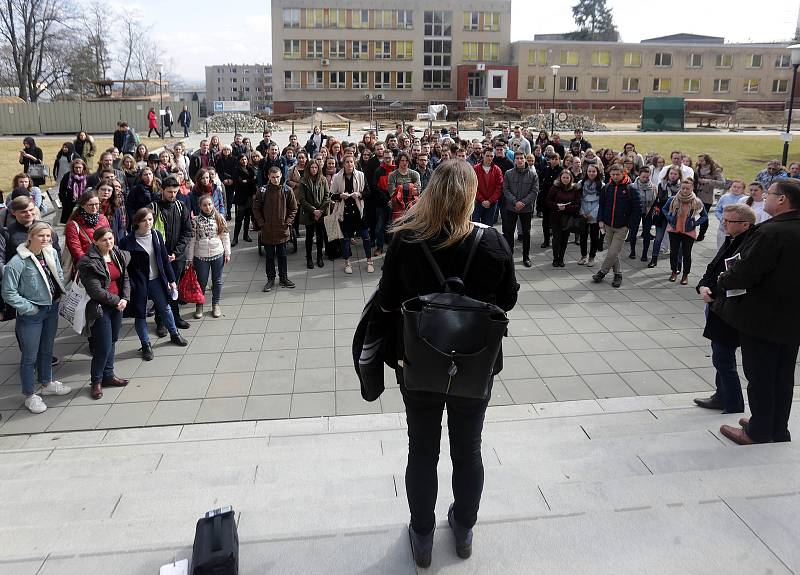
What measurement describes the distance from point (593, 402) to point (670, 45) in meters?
70.6

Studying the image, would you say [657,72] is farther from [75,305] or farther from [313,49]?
[75,305]

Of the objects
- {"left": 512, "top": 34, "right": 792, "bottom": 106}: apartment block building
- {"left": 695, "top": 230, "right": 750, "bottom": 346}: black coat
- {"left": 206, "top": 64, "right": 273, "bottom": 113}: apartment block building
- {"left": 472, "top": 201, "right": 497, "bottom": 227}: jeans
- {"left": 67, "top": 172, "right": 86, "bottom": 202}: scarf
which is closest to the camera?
{"left": 695, "top": 230, "right": 750, "bottom": 346}: black coat

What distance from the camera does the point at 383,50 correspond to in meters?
65.4

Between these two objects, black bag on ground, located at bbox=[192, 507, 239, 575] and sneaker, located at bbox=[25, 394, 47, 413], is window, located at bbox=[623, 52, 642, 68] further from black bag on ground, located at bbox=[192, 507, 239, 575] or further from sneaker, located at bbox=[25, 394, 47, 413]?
black bag on ground, located at bbox=[192, 507, 239, 575]

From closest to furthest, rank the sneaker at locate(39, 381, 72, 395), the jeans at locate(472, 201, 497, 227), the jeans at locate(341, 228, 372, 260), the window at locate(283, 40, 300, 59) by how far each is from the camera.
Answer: the sneaker at locate(39, 381, 72, 395)
the jeans at locate(341, 228, 372, 260)
the jeans at locate(472, 201, 497, 227)
the window at locate(283, 40, 300, 59)

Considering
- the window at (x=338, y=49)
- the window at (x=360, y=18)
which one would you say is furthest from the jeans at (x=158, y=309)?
the window at (x=360, y=18)

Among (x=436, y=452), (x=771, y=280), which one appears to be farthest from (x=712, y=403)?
(x=436, y=452)

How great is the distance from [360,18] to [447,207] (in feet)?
221

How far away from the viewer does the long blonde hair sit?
2619mm

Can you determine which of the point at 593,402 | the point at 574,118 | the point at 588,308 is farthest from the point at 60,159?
the point at 574,118

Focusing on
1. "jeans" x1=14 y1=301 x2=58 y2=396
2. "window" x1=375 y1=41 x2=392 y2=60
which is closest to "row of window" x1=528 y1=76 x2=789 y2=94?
"window" x1=375 y1=41 x2=392 y2=60

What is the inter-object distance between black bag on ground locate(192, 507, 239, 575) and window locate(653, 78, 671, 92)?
239ft

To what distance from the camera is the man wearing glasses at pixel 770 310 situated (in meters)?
4.11

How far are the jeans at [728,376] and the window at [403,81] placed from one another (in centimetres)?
6556
